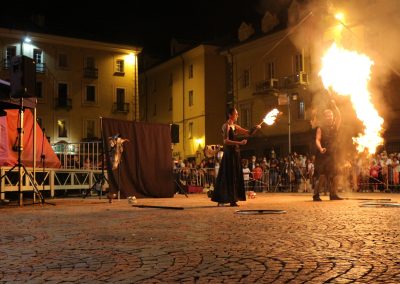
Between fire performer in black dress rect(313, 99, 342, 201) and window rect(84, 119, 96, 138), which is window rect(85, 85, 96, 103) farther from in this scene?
fire performer in black dress rect(313, 99, 342, 201)

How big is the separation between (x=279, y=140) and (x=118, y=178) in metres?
31.3

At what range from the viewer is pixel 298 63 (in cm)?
4347

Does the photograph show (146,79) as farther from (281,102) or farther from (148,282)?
(148,282)

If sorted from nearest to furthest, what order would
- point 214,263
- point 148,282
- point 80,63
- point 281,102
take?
point 148,282 < point 214,263 < point 281,102 < point 80,63

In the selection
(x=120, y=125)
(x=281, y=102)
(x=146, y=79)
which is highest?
(x=146, y=79)

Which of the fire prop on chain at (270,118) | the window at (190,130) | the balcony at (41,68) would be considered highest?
the balcony at (41,68)

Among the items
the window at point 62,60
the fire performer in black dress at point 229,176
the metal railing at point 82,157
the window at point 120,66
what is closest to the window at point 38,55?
the window at point 62,60

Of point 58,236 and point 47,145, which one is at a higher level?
point 47,145

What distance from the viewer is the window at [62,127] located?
55828 millimetres

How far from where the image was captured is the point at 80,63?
57.1 m

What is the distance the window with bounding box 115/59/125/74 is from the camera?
5917 cm

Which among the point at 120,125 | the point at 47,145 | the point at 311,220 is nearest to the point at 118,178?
the point at 120,125

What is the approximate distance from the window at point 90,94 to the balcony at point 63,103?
2269 millimetres

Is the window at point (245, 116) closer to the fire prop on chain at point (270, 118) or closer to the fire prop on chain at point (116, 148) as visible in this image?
the fire prop on chain at point (116, 148)
